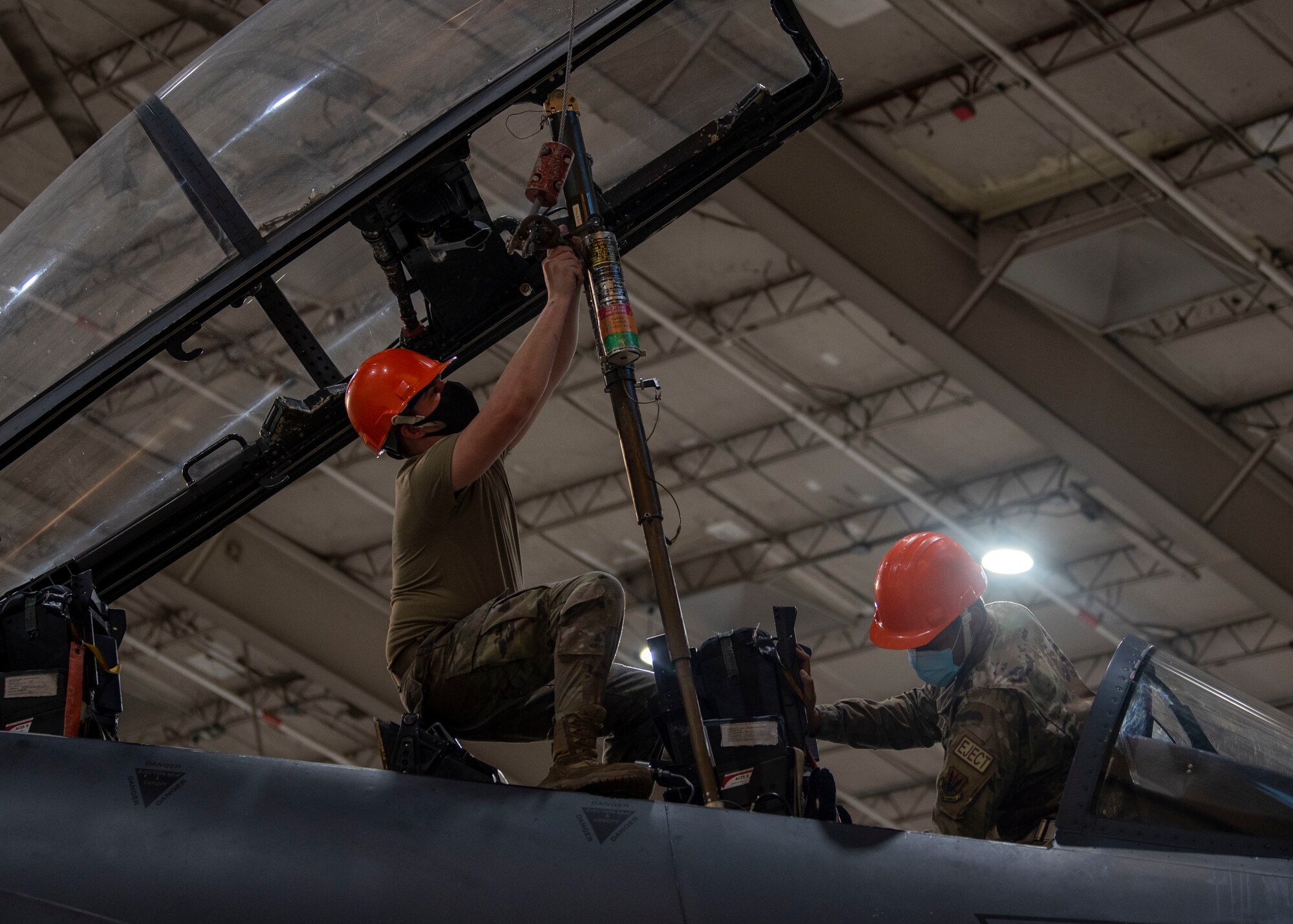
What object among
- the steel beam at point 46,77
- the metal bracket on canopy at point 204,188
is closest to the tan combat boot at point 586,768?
the metal bracket on canopy at point 204,188

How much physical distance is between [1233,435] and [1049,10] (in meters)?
5.50

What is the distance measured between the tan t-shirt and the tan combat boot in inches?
23.4

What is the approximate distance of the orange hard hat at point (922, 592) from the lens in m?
4.63

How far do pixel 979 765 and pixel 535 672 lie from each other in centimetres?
127

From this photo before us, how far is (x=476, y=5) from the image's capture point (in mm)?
4336

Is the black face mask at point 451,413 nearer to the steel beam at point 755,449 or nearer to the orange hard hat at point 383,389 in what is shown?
the orange hard hat at point 383,389

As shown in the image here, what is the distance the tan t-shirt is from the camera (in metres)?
4.07

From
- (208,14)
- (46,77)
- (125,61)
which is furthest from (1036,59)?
(125,61)

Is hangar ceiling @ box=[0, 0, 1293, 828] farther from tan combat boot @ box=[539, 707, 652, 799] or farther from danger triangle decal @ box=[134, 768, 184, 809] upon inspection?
tan combat boot @ box=[539, 707, 652, 799]

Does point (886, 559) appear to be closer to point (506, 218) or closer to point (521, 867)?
point (506, 218)

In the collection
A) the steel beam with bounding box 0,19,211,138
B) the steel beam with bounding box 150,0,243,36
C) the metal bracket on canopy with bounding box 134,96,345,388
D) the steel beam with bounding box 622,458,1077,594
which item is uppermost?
the steel beam with bounding box 0,19,211,138

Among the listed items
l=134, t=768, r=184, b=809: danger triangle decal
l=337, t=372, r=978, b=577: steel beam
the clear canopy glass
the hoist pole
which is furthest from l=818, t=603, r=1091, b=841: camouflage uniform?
l=337, t=372, r=978, b=577: steel beam

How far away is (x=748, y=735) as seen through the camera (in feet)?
12.3

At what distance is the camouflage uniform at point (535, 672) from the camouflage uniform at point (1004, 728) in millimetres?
851
